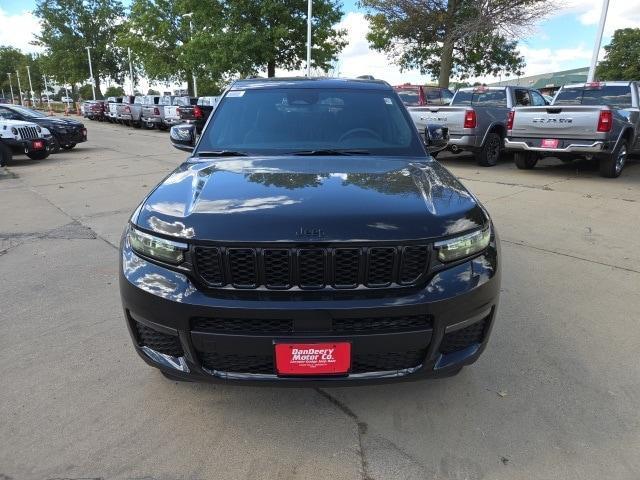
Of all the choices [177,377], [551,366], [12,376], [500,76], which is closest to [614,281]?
[551,366]

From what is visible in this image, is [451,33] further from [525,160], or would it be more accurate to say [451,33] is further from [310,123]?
[310,123]

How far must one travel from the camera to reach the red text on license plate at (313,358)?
2.06m

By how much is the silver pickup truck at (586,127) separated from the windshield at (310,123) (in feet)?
22.5

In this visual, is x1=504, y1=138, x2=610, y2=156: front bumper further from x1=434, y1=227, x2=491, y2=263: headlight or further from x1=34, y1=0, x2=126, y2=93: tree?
x1=34, y1=0, x2=126, y2=93: tree

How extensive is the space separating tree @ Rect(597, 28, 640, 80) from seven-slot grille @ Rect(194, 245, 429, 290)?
222 feet

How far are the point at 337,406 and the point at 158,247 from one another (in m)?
1.29

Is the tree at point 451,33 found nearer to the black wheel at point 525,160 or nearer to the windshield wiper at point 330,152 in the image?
the black wheel at point 525,160

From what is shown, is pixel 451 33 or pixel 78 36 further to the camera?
pixel 78 36

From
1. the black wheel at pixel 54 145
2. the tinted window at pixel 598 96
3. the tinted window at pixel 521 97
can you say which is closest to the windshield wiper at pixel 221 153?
the tinted window at pixel 598 96

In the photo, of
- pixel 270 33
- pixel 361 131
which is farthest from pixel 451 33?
pixel 361 131

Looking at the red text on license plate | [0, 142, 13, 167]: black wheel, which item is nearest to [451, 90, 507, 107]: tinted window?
the red text on license plate

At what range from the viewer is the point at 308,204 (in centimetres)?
224

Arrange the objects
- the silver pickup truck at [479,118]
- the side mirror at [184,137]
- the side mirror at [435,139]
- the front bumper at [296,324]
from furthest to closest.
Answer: the silver pickup truck at [479,118]
the side mirror at [184,137]
the side mirror at [435,139]
the front bumper at [296,324]

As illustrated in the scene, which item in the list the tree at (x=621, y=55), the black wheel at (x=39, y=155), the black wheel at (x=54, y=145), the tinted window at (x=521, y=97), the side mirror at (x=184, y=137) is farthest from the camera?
the tree at (x=621, y=55)
